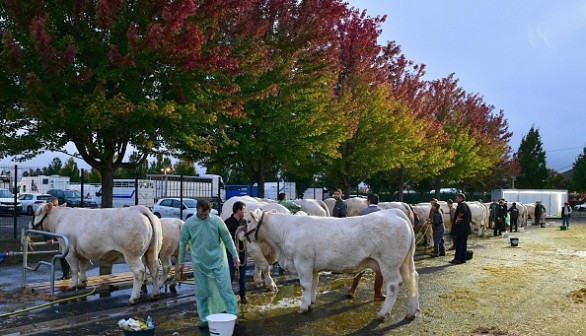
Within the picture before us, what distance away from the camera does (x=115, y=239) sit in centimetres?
1002

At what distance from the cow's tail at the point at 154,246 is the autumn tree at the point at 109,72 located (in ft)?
9.43

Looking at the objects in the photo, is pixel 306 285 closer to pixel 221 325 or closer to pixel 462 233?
pixel 221 325

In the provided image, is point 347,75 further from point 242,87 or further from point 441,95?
point 441,95

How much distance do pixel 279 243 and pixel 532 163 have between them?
193 feet

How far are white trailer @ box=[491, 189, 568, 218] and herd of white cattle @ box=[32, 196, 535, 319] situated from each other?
111 ft

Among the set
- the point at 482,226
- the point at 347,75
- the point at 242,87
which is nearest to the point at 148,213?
the point at 242,87

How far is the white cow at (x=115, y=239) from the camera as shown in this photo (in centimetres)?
988

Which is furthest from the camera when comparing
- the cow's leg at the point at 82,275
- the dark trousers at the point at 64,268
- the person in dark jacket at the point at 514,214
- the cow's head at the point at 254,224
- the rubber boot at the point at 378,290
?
the person in dark jacket at the point at 514,214

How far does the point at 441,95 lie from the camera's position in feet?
118

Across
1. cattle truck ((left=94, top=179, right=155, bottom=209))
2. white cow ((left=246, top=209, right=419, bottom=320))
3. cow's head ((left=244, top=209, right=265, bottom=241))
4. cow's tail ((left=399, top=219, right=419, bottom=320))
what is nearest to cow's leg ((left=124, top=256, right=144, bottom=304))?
cow's head ((left=244, top=209, right=265, bottom=241))

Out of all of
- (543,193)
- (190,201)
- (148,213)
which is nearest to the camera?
(148,213)

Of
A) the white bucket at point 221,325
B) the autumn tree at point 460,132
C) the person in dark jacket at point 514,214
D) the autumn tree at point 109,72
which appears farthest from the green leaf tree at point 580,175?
the white bucket at point 221,325

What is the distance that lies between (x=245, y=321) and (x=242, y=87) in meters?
8.50

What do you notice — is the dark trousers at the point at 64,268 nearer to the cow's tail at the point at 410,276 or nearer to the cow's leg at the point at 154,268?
the cow's leg at the point at 154,268
